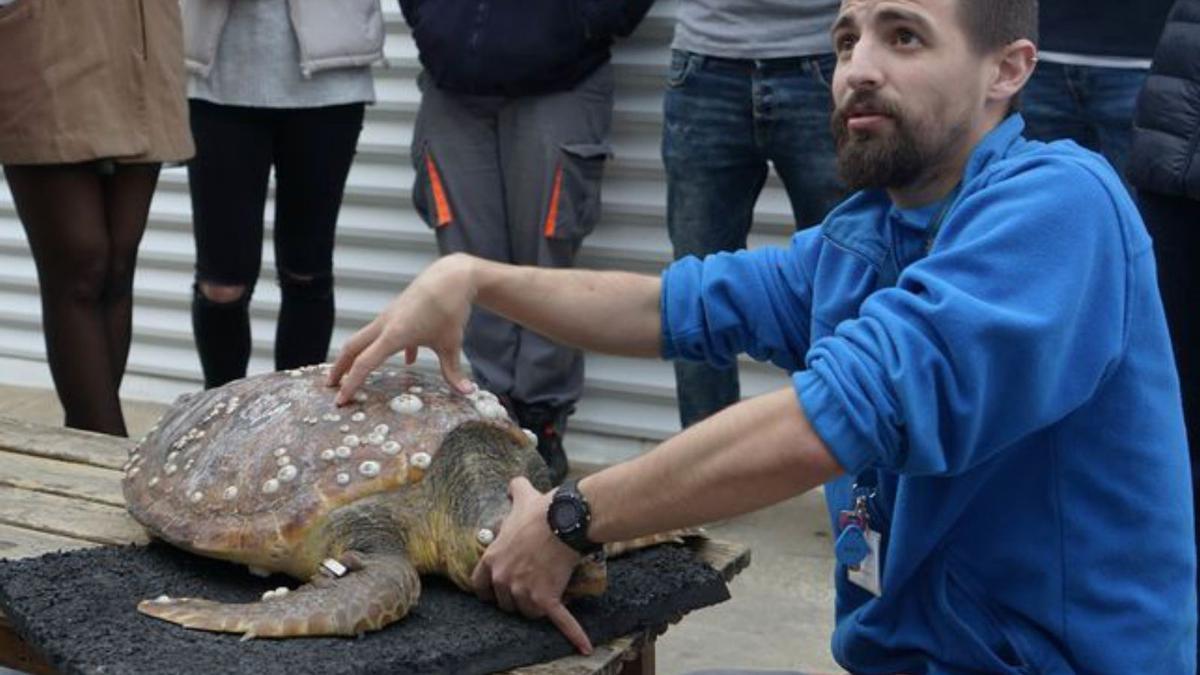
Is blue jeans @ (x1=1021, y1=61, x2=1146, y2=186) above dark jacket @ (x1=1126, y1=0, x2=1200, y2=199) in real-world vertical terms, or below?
below

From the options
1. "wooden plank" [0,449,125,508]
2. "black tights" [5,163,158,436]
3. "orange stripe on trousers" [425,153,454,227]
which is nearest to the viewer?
"wooden plank" [0,449,125,508]

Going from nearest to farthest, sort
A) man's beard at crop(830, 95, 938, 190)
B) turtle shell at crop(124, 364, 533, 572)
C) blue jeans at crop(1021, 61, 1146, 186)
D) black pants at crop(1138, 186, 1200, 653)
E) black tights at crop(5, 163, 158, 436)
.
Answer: man's beard at crop(830, 95, 938, 190) → turtle shell at crop(124, 364, 533, 572) → black pants at crop(1138, 186, 1200, 653) → blue jeans at crop(1021, 61, 1146, 186) → black tights at crop(5, 163, 158, 436)

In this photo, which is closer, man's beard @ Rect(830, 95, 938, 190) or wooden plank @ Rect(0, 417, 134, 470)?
man's beard @ Rect(830, 95, 938, 190)

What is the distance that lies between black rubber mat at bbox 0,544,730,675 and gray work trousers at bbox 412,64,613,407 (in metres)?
2.29

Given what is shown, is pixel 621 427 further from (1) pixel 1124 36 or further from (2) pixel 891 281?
(2) pixel 891 281

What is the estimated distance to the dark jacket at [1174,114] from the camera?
3.46m

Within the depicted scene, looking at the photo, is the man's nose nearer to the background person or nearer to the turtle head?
the turtle head

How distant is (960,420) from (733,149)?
2729mm

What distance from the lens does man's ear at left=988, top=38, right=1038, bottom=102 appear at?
2268mm

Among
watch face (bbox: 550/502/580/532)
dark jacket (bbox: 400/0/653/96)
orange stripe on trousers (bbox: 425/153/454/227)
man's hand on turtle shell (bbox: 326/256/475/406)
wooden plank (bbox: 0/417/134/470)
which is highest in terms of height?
man's hand on turtle shell (bbox: 326/256/475/406)

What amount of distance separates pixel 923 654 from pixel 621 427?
336 cm

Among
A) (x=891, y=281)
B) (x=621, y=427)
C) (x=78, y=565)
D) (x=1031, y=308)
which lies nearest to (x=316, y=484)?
(x=78, y=565)

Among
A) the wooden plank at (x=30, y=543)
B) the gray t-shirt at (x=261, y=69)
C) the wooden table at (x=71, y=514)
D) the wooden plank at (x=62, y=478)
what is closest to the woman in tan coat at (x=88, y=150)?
the gray t-shirt at (x=261, y=69)

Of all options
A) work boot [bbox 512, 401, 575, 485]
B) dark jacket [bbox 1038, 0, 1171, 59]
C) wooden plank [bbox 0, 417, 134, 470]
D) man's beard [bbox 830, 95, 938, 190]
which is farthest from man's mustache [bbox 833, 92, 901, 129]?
work boot [bbox 512, 401, 575, 485]
